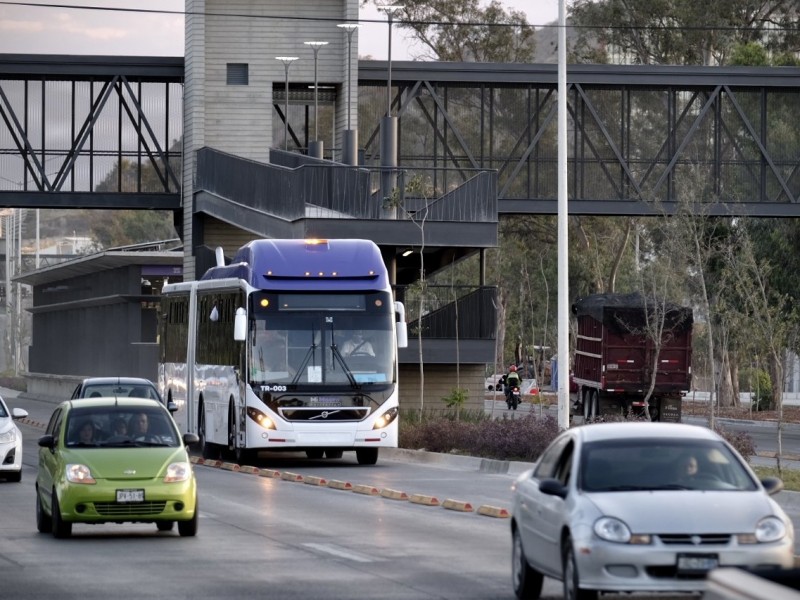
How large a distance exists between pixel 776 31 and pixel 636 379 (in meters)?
30.4

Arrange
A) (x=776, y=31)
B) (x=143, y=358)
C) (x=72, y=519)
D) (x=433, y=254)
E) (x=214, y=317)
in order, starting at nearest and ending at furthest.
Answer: (x=72, y=519) → (x=214, y=317) → (x=433, y=254) → (x=143, y=358) → (x=776, y=31)

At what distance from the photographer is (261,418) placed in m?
29.9

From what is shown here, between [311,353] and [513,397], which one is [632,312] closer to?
[311,353]

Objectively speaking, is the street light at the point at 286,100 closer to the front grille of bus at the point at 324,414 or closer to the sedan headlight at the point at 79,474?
the front grille of bus at the point at 324,414

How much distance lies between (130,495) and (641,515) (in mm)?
7557

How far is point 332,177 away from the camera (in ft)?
133

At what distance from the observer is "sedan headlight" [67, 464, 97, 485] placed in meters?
17.8

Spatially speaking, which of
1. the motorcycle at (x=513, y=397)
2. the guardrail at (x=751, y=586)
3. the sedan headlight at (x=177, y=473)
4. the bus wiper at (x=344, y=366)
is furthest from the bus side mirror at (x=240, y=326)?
the motorcycle at (x=513, y=397)

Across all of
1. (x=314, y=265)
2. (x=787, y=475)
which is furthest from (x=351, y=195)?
(x=787, y=475)

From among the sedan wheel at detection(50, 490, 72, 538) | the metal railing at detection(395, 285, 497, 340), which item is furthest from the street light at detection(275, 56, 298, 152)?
the sedan wheel at detection(50, 490, 72, 538)

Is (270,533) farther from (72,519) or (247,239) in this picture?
(247,239)

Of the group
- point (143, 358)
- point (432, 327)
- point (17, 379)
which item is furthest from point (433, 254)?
point (17, 379)

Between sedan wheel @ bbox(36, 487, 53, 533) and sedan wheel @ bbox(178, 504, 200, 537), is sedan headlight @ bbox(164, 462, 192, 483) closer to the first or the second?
sedan wheel @ bbox(178, 504, 200, 537)

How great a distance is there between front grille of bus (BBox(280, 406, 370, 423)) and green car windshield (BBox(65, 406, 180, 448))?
34.8 feet
